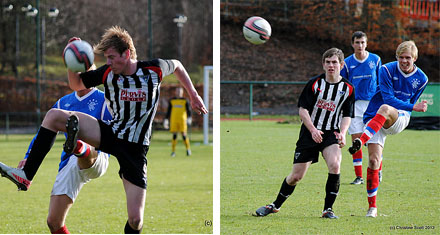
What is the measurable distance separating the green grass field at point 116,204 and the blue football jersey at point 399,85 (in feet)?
8.13

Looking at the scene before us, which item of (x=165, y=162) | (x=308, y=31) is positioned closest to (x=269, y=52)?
(x=308, y=31)

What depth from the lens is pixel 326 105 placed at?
5.55 m

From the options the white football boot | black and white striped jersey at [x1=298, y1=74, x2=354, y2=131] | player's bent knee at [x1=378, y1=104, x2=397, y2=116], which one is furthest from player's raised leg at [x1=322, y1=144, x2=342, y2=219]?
the white football boot

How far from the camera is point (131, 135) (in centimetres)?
431

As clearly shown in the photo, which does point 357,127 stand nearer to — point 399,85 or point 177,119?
point 399,85

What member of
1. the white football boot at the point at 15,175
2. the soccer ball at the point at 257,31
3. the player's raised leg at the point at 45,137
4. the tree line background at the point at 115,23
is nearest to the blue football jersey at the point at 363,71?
the soccer ball at the point at 257,31

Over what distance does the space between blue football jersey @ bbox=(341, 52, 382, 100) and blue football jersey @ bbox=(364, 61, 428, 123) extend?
1495mm

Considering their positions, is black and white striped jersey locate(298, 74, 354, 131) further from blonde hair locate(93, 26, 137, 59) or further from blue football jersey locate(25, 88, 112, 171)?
blonde hair locate(93, 26, 137, 59)

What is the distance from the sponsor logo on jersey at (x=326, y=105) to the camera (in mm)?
5543

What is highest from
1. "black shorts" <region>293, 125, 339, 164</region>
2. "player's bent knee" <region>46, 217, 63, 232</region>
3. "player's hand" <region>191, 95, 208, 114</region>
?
"player's hand" <region>191, 95, 208, 114</region>

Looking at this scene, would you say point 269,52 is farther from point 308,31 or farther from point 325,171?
point 325,171

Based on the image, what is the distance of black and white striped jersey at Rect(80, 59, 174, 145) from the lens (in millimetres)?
4250

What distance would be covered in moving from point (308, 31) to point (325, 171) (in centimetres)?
2184

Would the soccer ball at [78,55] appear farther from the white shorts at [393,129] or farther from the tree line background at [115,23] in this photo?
the tree line background at [115,23]
